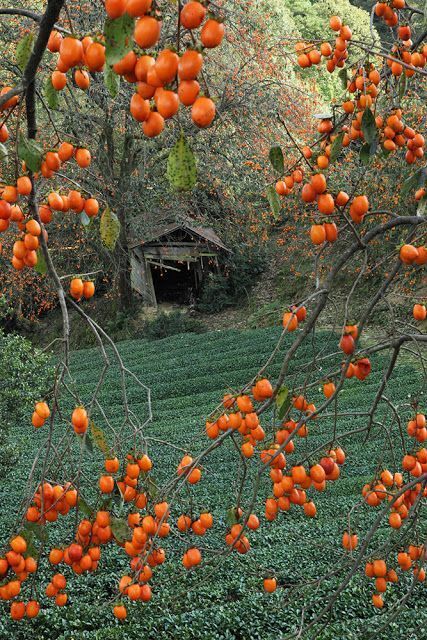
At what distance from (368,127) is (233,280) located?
16266 millimetres

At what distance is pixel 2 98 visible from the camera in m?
1.46

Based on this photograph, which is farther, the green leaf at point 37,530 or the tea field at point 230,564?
the tea field at point 230,564

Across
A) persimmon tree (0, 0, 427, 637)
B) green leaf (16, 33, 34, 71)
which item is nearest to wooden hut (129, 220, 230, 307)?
persimmon tree (0, 0, 427, 637)

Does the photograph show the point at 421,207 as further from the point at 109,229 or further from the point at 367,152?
the point at 109,229

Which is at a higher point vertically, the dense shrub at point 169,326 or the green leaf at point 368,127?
the green leaf at point 368,127

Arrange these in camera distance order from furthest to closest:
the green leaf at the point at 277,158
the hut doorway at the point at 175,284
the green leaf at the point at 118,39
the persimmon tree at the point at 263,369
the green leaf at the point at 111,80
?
the hut doorway at the point at 175,284 < the green leaf at the point at 277,158 < the persimmon tree at the point at 263,369 < the green leaf at the point at 111,80 < the green leaf at the point at 118,39

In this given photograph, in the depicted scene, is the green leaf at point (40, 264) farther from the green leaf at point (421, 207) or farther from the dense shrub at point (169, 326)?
the dense shrub at point (169, 326)

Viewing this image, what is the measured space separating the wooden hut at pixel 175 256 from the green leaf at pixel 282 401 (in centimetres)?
1542

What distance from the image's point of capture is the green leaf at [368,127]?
178 cm

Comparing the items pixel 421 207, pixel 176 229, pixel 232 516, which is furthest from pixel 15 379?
pixel 176 229

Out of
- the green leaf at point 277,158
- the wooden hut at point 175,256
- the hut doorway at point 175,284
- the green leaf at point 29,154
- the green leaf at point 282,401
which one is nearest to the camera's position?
the green leaf at point 29,154

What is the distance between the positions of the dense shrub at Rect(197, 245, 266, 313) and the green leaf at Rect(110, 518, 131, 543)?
15.7m

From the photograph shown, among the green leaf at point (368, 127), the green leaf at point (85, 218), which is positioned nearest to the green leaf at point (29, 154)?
the green leaf at point (85, 218)

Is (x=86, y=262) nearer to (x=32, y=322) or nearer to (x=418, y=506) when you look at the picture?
(x=32, y=322)
